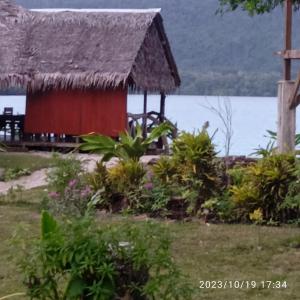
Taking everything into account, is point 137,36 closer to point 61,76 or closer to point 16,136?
point 61,76

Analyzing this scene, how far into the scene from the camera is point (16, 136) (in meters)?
22.5

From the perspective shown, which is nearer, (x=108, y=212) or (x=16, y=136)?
(x=108, y=212)

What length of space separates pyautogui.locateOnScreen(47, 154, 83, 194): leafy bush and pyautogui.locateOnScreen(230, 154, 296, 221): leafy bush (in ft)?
6.88

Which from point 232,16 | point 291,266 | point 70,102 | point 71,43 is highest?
point 232,16

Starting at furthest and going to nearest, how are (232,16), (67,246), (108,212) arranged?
(232,16) < (108,212) < (67,246)

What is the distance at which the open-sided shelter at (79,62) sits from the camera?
69.0 feet

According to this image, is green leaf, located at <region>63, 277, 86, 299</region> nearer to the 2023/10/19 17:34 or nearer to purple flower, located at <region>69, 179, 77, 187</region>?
the 2023/10/19 17:34

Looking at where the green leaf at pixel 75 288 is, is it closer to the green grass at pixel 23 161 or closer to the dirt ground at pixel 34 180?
the dirt ground at pixel 34 180

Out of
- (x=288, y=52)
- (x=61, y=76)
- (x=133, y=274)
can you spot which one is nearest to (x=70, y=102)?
(x=61, y=76)

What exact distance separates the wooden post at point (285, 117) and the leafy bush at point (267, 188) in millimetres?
1817

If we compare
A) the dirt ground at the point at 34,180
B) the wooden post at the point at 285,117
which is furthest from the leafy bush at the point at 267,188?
the dirt ground at the point at 34,180

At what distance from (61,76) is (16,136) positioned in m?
2.28

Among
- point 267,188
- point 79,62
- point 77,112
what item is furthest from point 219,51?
point 267,188

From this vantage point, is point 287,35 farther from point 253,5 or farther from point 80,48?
point 80,48
